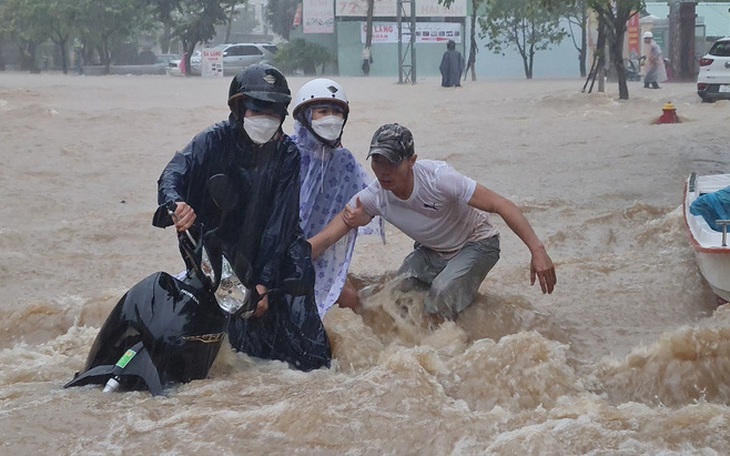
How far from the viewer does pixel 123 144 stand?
1603 cm

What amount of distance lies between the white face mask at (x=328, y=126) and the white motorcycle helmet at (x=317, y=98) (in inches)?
1.4

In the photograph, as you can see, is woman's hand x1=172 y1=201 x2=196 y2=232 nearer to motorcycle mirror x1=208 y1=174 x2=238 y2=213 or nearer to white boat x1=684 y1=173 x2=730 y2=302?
motorcycle mirror x1=208 y1=174 x2=238 y2=213

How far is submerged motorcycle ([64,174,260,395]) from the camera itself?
4.27m

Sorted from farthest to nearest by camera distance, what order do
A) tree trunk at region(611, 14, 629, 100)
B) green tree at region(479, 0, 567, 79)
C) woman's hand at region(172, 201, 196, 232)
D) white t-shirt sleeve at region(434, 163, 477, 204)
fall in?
green tree at region(479, 0, 567, 79)
tree trunk at region(611, 14, 629, 100)
white t-shirt sleeve at region(434, 163, 477, 204)
woman's hand at region(172, 201, 196, 232)

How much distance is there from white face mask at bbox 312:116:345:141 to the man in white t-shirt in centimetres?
28

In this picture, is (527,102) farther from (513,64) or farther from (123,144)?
(513,64)

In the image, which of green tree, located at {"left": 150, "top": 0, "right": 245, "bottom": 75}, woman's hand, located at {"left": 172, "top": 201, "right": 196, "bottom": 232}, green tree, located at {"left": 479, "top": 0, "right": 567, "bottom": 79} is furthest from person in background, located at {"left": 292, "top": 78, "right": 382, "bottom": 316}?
green tree, located at {"left": 150, "top": 0, "right": 245, "bottom": 75}

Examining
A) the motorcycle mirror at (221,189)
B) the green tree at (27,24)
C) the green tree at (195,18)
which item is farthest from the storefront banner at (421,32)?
the motorcycle mirror at (221,189)

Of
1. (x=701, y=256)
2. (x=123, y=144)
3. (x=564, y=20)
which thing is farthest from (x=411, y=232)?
(x=564, y=20)

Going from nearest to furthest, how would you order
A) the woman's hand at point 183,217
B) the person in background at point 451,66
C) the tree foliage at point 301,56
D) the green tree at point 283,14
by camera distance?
the woman's hand at point 183,217 → the person in background at point 451,66 → the tree foliage at point 301,56 → the green tree at point 283,14

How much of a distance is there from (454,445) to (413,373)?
2.55 feet

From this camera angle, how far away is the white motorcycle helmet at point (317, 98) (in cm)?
550

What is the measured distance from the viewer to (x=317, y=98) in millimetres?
5496

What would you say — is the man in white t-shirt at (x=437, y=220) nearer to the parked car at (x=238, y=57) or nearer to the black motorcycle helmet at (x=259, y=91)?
the black motorcycle helmet at (x=259, y=91)
